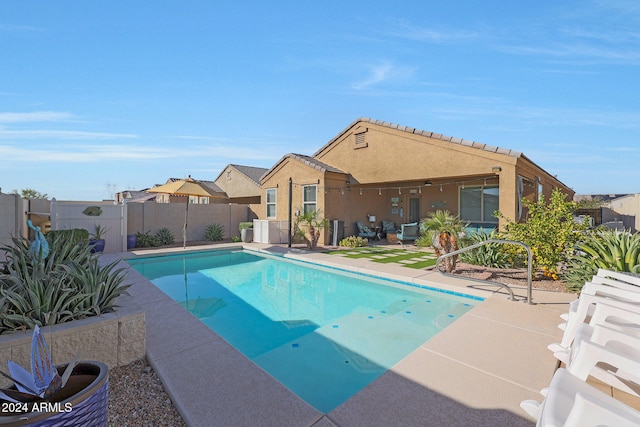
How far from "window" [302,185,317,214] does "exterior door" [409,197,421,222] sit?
602cm

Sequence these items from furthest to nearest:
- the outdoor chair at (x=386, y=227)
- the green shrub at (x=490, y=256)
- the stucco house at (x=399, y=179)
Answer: the outdoor chair at (x=386, y=227)
the stucco house at (x=399, y=179)
the green shrub at (x=490, y=256)

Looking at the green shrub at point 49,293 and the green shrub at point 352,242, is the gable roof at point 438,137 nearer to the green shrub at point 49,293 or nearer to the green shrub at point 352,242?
the green shrub at point 352,242

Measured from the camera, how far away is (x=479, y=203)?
48.1 feet

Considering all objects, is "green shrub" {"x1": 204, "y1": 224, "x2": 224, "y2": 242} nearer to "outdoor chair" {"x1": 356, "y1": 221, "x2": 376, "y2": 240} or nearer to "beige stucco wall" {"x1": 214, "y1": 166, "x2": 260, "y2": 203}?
"outdoor chair" {"x1": 356, "y1": 221, "x2": 376, "y2": 240}

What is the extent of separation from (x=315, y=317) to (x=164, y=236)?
11343mm

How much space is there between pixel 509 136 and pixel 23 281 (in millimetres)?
17435

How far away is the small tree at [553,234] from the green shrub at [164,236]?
1446cm

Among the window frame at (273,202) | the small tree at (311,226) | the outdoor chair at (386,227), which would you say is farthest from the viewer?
the outdoor chair at (386,227)

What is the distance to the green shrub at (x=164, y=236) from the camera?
14.6 metres

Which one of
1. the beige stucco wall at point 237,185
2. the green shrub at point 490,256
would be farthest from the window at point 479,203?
the beige stucco wall at point 237,185

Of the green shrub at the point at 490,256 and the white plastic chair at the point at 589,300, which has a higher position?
the white plastic chair at the point at 589,300

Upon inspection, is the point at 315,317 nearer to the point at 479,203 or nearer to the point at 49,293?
the point at 49,293

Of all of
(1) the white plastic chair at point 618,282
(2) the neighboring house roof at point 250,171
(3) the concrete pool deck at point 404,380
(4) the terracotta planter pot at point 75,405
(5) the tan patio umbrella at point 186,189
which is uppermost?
(2) the neighboring house roof at point 250,171

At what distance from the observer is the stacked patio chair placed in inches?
54.9
